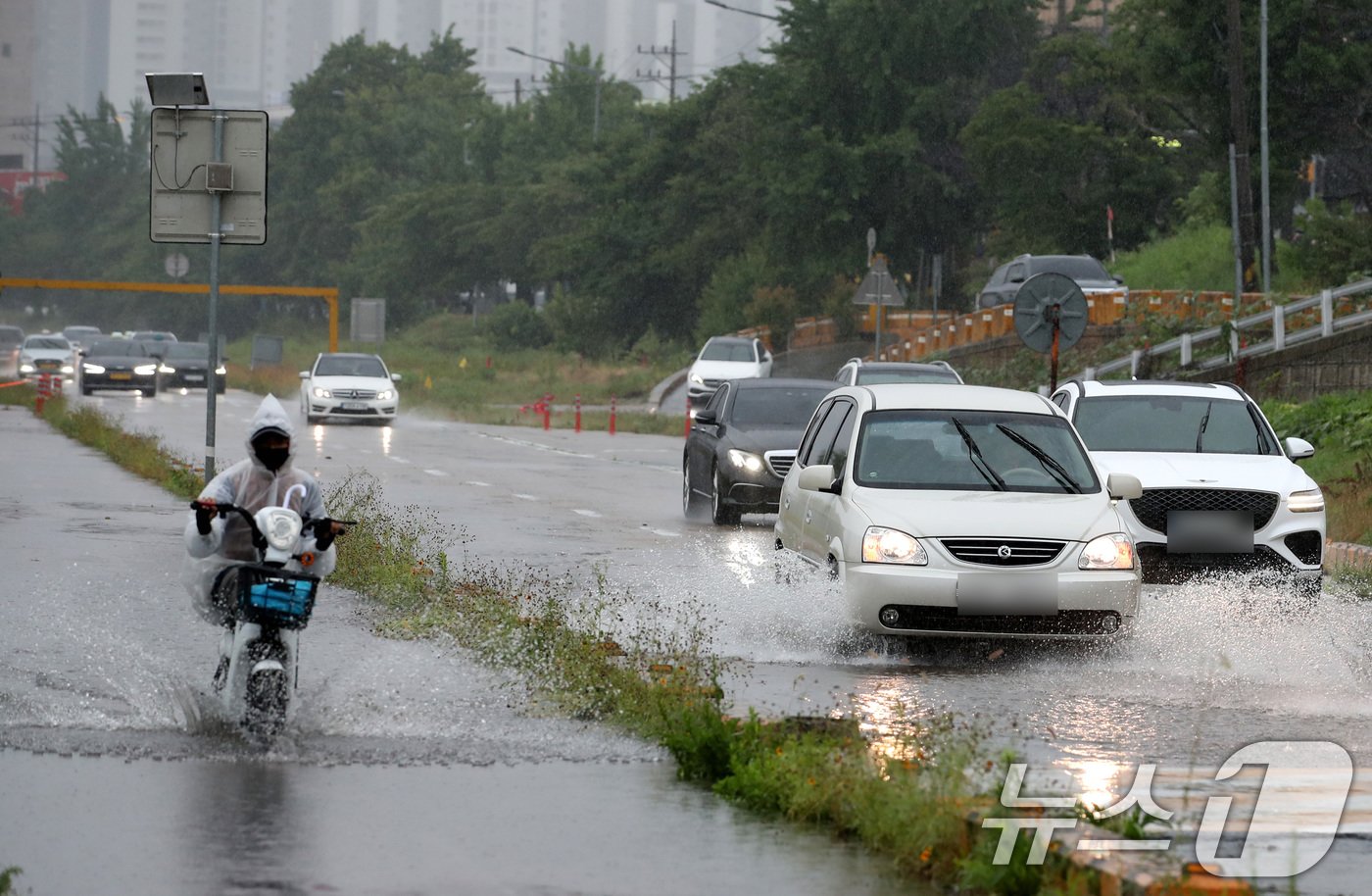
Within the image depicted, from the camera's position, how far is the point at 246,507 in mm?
9234

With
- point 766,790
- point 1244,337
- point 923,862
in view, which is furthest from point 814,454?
point 1244,337

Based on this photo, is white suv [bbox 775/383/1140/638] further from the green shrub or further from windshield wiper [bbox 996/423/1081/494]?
the green shrub

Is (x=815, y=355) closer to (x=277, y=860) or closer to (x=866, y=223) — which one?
(x=866, y=223)

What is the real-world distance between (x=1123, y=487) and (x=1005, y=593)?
1.60 m

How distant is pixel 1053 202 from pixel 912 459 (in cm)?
4707

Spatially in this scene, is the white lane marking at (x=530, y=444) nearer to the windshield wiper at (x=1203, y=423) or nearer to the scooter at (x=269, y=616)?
the windshield wiper at (x=1203, y=423)

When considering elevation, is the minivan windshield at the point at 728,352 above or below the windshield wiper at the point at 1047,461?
above

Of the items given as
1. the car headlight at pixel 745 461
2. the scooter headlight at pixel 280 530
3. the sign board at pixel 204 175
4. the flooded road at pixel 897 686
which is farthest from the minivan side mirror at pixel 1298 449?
the scooter headlight at pixel 280 530

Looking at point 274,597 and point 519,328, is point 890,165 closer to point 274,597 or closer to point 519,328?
point 519,328

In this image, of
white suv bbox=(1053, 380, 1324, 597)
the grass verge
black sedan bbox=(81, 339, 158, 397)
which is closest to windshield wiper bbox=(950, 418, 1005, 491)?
the grass verge

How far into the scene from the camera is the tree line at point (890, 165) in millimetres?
47000

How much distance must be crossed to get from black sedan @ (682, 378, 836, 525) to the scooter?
11.6 m

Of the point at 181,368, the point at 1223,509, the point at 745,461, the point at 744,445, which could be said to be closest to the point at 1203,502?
the point at 1223,509

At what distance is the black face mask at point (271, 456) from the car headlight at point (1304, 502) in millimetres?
8265
